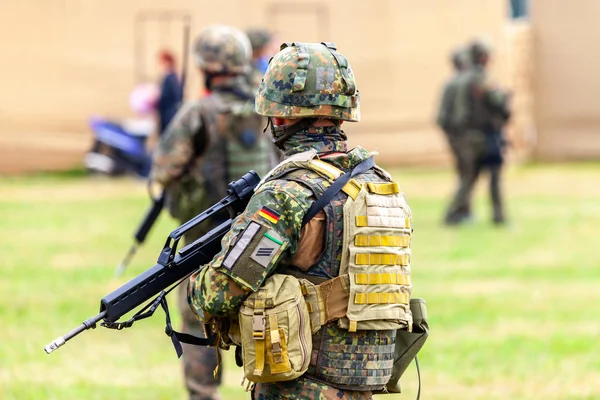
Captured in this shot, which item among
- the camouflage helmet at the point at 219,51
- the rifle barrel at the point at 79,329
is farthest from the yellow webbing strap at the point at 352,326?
the camouflage helmet at the point at 219,51

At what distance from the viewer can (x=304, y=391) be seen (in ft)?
14.6

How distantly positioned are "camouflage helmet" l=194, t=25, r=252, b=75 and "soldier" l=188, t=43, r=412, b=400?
2.80 metres

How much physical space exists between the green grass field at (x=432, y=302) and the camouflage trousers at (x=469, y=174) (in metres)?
0.34

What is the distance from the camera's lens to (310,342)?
14.5ft

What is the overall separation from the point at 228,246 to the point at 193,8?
21.2 metres

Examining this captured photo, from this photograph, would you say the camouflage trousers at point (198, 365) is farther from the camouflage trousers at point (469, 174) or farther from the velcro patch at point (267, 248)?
the camouflage trousers at point (469, 174)

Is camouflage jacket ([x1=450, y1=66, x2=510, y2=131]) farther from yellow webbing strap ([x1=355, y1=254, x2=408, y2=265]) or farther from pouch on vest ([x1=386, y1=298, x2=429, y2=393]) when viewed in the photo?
yellow webbing strap ([x1=355, y1=254, x2=408, y2=265])

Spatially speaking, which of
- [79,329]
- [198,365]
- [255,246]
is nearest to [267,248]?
[255,246]

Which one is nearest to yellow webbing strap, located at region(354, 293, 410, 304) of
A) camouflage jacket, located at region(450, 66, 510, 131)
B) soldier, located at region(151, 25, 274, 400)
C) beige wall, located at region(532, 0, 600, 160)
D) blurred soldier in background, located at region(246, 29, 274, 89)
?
soldier, located at region(151, 25, 274, 400)

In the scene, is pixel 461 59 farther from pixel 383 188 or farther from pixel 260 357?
pixel 260 357

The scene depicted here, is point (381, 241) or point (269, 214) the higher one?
point (269, 214)

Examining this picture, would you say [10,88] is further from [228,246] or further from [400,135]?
[228,246]

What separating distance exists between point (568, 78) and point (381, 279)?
83.6 ft

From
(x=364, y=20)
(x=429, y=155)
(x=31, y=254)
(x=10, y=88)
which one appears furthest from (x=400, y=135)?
(x=31, y=254)
